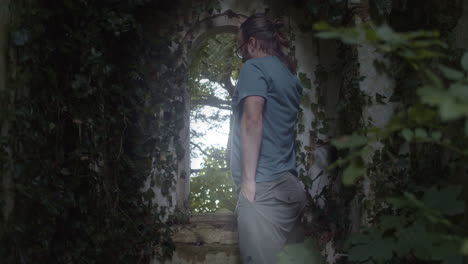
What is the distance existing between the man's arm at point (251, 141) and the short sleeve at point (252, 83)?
0.10ft


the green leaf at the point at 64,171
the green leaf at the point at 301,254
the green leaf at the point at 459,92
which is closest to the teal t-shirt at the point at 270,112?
the green leaf at the point at 301,254

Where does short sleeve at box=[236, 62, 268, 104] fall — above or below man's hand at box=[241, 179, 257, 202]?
above

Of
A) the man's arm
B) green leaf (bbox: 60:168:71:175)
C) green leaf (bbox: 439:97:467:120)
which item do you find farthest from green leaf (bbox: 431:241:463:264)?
green leaf (bbox: 60:168:71:175)

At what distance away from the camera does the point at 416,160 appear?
9.22 feet

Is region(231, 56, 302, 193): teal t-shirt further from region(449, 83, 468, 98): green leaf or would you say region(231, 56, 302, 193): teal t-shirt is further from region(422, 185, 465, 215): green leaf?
region(449, 83, 468, 98): green leaf

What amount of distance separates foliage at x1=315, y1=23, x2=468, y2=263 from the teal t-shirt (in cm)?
64

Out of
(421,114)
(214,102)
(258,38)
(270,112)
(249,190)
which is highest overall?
(214,102)

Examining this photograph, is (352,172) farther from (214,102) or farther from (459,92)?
(214,102)

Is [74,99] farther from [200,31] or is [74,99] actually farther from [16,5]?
[200,31]

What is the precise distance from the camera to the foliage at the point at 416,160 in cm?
82

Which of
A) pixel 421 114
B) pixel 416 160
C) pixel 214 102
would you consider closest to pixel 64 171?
pixel 416 160

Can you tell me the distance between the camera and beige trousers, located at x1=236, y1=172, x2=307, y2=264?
2223 millimetres

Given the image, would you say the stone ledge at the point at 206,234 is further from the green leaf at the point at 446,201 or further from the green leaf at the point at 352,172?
the green leaf at the point at 352,172

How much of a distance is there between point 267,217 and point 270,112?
0.50 meters
